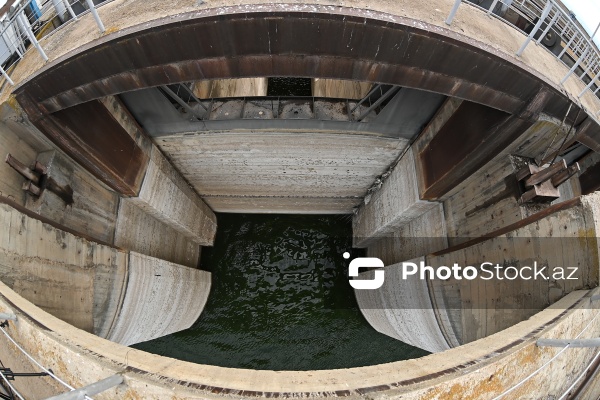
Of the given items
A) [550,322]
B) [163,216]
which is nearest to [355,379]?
[550,322]

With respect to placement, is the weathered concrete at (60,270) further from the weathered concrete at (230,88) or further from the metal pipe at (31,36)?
the weathered concrete at (230,88)

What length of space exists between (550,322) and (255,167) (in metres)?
8.26

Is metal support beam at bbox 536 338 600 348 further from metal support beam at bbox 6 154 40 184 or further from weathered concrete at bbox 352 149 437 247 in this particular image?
metal support beam at bbox 6 154 40 184

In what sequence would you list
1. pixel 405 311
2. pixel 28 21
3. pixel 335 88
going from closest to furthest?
pixel 28 21 < pixel 405 311 < pixel 335 88

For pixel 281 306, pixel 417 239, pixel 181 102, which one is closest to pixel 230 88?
pixel 181 102

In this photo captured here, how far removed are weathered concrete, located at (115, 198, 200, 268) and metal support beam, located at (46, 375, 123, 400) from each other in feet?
22.6

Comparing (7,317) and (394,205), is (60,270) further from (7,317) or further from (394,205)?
(394,205)

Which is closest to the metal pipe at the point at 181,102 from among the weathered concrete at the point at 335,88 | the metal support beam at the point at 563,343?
the weathered concrete at the point at 335,88

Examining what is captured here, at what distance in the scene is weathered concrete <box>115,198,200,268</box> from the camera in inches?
408

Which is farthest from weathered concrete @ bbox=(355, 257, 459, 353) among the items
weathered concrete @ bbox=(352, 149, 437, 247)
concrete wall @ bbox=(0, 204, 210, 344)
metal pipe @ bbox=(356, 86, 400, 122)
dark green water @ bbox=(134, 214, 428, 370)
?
concrete wall @ bbox=(0, 204, 210, 344)

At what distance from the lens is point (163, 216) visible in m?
11.4

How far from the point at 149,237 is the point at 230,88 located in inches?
229

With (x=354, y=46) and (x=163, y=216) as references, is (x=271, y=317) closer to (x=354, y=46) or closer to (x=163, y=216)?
(x=163, y=216)

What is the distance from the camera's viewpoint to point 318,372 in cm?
474
